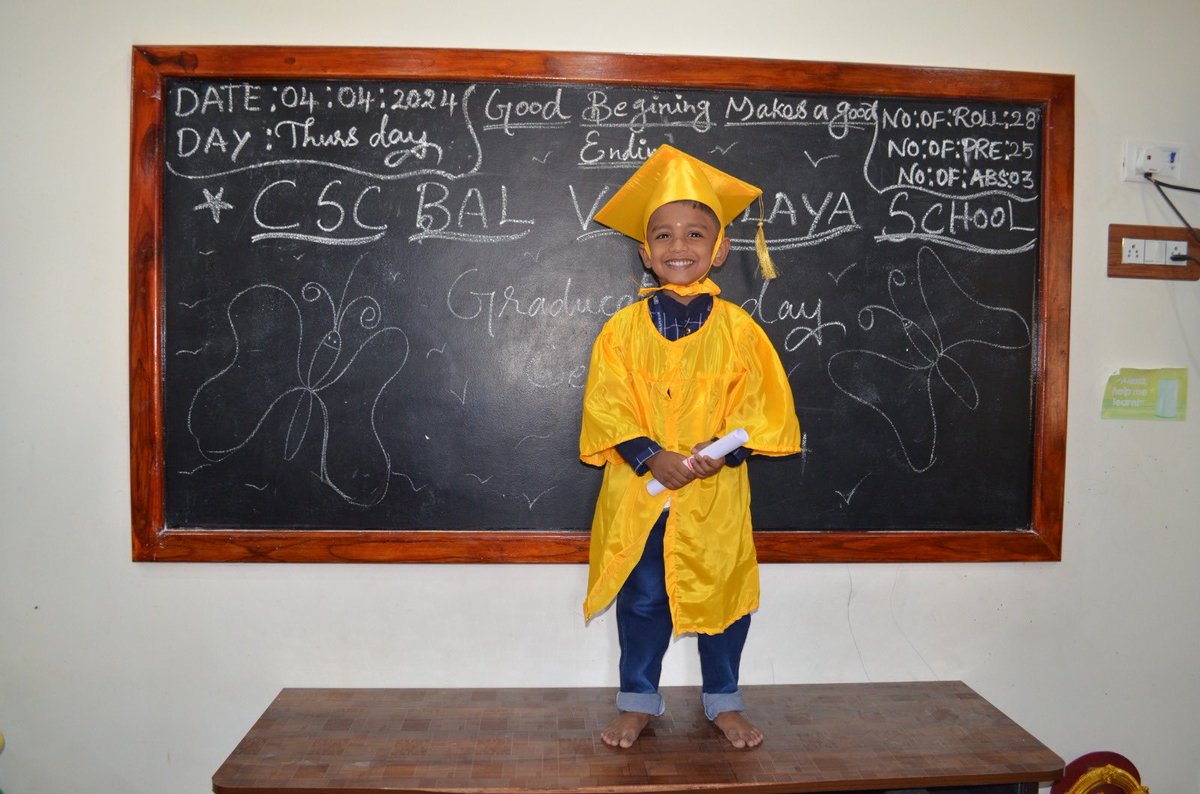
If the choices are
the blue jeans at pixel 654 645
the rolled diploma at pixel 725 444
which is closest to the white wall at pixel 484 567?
the blue jeans at pixel 654 645

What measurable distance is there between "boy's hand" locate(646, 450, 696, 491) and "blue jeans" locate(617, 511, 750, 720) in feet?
0.45

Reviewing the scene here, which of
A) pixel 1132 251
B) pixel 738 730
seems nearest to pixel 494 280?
pixel 738 730

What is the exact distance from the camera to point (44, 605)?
6.83 ft

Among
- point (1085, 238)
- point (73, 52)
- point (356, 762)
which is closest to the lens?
point (356, 762)

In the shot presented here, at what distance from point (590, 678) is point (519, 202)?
4.05 ft

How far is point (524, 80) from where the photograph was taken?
2.08 m

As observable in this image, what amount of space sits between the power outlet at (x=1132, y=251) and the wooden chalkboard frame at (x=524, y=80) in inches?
6.7

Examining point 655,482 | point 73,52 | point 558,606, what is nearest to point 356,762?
point 558,606

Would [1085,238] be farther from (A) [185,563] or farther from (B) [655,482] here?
(A) [185,563]

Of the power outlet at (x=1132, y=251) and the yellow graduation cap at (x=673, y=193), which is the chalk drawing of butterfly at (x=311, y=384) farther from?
the power outlet at (x=1132, y=251)

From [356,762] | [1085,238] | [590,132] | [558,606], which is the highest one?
[590,132]

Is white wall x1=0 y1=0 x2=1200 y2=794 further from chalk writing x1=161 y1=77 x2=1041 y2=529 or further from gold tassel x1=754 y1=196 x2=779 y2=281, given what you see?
gold tassel x1=754 y1=196 x2=779 y2=281

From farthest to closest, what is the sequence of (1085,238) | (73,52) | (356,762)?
(1085,238), (73,52), (356,762)

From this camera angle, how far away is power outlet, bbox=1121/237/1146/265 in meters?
2.21
